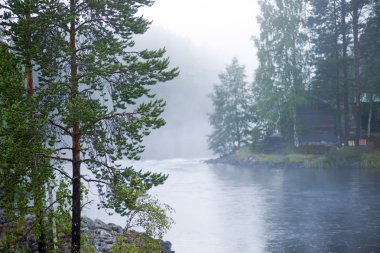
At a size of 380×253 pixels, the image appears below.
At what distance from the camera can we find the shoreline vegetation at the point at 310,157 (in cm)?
4828

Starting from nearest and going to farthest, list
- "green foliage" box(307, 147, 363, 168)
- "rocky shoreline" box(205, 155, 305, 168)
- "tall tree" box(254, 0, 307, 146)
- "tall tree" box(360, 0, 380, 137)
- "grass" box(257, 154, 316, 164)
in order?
"green foliage" box(307, 147, 363, 168)
"tall tree" box(360, 0, 380, 137)
"grass" box(257, 154, 316, 164)
"rocky shoreline" box(205, 155, 305, 168)
"tall tree" box(254, 0, 307, 146)

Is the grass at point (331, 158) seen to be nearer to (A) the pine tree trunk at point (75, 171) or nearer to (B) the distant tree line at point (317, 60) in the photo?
(B) the distant tree line at point (317, 60)

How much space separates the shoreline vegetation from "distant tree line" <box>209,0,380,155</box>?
273 cm

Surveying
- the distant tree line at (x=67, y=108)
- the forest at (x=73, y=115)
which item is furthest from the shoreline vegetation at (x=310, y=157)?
the distant tree line at (x=67, y=108)

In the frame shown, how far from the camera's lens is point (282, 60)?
6347 centimetres

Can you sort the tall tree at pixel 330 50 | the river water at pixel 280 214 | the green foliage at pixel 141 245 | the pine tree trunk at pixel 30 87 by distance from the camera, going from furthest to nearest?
the tall tree at pixel 330 50 → the river water at pixel 280 214 → the pine tree trunk at pixel 30 87 → the green foliage at pixel 141 245

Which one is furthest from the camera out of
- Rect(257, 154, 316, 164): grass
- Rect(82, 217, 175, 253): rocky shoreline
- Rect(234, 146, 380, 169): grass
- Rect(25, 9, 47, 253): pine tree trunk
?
Rect(257, 154, 316, 164): grass

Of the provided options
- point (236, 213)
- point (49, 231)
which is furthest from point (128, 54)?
point (236, 213)

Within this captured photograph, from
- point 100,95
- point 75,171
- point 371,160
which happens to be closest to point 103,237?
point 75,171

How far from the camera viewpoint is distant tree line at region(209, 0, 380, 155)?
53344 millimetres

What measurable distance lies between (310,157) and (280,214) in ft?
95.8

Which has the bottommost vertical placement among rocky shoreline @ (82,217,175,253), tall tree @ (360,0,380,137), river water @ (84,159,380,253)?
river water @ (84,159,380,253)

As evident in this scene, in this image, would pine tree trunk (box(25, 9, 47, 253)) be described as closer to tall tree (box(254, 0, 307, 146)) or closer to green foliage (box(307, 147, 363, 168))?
green foliage (box(307, 147, 363, 168))

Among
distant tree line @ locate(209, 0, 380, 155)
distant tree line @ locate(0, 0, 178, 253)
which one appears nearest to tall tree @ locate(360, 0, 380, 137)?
distant tree line @ locate(209, 0, 380, 155)
